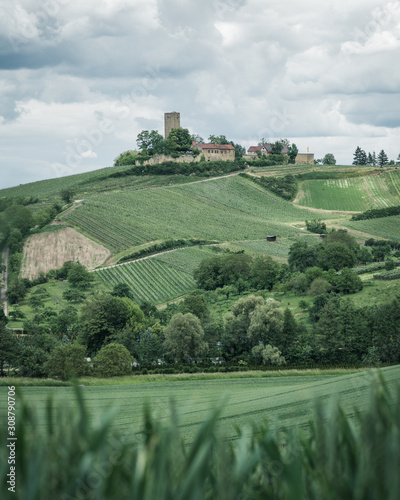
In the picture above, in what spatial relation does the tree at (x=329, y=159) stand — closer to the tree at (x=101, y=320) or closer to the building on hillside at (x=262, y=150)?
the building on hillside at (x=262, y=150)

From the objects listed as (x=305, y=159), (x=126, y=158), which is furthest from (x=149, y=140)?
(x=305, y=159)

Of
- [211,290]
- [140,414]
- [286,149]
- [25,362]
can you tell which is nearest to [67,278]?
[211,290]

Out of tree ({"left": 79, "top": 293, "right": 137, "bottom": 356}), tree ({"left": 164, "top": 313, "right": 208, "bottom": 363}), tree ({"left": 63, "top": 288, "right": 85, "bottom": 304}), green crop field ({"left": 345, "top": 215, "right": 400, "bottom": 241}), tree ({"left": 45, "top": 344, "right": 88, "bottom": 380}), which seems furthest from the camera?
→ green crop field ({"left": 345, "top": 215, "right": 400, "bottom": 241})

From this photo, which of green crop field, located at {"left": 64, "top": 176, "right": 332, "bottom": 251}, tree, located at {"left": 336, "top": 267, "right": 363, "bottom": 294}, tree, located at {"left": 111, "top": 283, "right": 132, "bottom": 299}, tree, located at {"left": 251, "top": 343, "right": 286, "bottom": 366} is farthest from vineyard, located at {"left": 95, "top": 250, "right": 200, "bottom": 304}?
tree, located at {"left": 251, "top": 343, "right": 286, "bottom": 366}

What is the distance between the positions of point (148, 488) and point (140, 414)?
61.6 feet

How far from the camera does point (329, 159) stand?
166 meters

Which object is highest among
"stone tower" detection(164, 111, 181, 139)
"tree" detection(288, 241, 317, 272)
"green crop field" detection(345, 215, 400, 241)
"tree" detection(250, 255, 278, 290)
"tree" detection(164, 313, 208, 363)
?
"stone tower" detection(164, 111, 181, 139)

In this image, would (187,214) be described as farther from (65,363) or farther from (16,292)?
(65,363)

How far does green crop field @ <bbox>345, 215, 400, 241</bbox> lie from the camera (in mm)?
94562

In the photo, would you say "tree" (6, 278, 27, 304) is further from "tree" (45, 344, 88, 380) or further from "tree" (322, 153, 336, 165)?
"tree" (322, 153, 336, 165)

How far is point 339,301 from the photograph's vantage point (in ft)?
163

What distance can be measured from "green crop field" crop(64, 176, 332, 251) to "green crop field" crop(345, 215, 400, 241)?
10.6 m

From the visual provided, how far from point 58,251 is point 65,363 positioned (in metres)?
42.1

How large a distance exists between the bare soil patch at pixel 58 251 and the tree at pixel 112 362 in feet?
109
